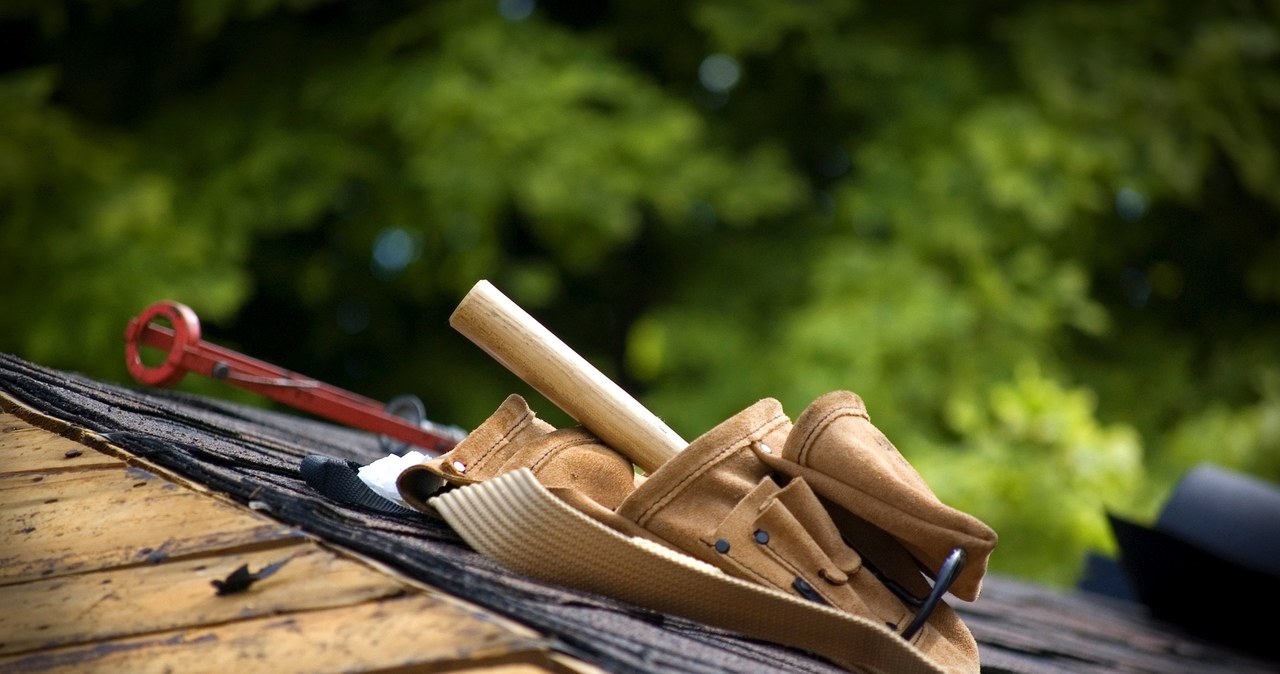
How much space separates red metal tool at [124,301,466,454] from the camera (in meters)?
1.94

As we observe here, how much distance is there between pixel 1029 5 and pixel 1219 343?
2342 millimetres

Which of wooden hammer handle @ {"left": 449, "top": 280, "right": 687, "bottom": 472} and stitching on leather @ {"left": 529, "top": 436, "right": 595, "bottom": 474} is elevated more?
wooden hammer handle @ {"left": 449, "top": 280, "right": 687, "bottom": 472}

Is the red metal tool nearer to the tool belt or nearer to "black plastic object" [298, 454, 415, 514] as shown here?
"black plastic object" [298, 454, 415, 514]

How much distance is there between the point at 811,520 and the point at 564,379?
0.30 metres

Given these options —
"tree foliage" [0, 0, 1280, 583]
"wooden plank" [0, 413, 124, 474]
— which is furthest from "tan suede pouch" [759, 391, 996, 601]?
"tree foliage" [0, 0, 1280, 583]

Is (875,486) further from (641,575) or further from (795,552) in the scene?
(641,575)

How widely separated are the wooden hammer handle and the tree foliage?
4.19 metres

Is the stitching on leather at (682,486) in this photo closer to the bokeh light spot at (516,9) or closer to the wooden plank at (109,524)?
the wooden plank at (109,524)

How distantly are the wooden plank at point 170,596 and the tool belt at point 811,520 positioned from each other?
262mm

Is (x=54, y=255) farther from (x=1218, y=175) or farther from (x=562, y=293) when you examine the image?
(x=1218, y=175)

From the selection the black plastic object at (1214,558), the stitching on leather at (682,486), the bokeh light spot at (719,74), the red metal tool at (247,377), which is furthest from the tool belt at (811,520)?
the bokeh light spot at (719,74)

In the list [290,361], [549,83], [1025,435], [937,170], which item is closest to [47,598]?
[1025,435]

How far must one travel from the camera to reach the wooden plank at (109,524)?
1.04 m

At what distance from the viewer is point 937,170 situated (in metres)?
6.62
